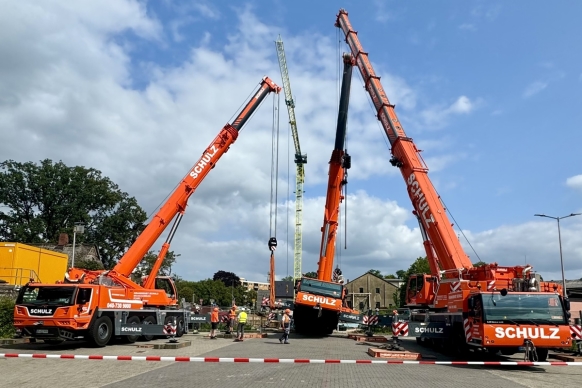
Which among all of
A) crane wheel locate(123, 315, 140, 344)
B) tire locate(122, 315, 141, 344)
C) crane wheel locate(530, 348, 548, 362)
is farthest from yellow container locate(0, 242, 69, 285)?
crane wheel locate(530, 348, 548, 362)

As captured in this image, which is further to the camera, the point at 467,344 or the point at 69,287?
the point at 69,287

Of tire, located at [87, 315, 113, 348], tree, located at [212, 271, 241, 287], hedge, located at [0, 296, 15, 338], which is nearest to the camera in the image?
tire, located at [87, 315, 113, 348]

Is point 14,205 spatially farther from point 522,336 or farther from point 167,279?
point 522,336

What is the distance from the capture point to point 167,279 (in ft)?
78.7

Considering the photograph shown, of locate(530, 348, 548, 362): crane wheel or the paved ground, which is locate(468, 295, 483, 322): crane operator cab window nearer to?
the paved ground

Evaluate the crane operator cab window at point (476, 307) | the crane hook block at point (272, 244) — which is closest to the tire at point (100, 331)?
the crane operator cab window at point (476, 307)

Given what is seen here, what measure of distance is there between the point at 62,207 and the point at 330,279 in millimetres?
43285

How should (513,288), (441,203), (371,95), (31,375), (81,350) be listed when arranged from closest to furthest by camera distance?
(31,375) < (513,288) < (81,350) < (441,203) < (371,95)

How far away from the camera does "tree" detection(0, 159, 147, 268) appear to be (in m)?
58.7

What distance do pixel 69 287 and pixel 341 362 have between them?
9.86 metres

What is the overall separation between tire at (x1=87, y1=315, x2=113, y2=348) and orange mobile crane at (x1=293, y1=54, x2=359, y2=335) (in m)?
8.63

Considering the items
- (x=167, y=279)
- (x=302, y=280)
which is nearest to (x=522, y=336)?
(x=302, y=280)

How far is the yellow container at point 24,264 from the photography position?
3231cm

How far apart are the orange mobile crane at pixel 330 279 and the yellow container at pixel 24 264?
1771 centimetres
